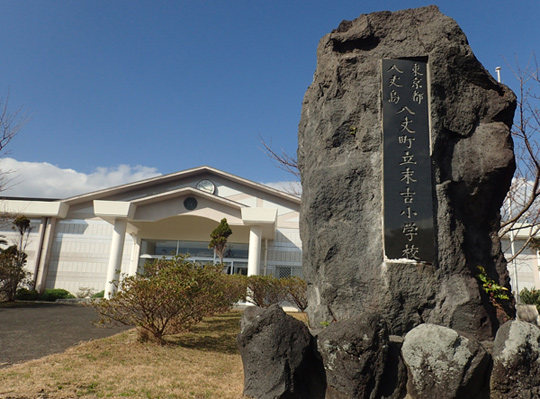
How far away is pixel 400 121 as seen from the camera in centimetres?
590

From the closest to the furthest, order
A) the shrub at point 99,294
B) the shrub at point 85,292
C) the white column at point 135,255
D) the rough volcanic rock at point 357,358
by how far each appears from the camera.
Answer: the rough volcanic rock at point 357,358
the shrub at point 99,294
the shrub at point 85,292
the white column at point 135,255

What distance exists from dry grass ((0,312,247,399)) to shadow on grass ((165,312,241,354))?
1.4 inches

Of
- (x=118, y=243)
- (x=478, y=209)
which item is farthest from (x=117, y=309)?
(x=118, y=243)

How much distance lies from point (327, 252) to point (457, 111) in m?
3.04

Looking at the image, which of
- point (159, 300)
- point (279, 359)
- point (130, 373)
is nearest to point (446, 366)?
point (279, 359)

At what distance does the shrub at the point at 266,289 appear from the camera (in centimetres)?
1398

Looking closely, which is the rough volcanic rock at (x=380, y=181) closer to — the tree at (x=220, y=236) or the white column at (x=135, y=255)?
the tree at (x=220, y=236)

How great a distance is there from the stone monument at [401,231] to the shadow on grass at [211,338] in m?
2.89

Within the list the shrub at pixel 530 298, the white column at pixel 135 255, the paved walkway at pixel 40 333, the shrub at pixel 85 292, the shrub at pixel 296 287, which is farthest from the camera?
the white column at pixel 135 255

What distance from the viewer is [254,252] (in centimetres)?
1755

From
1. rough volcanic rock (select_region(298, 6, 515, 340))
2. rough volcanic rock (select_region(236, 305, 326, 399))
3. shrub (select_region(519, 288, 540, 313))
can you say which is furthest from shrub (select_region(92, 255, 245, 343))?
shrub (select_region(519, 288, 540, 313))

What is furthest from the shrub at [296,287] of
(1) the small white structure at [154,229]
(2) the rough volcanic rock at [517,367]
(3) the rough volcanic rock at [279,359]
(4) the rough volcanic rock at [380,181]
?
(2) the rough volcanic rock at [517,367]

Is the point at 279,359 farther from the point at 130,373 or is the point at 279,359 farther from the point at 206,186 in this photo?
the point at 206,186

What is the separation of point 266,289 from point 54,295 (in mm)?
11155
